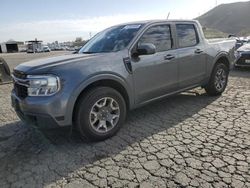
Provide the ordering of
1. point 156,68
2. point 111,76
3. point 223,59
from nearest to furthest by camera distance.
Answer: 1. point 111,76
2. point 156,68
3. point 223,59

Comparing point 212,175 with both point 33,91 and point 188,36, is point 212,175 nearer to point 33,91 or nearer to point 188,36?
point 33,91

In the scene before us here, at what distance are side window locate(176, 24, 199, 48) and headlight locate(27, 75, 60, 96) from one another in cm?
276

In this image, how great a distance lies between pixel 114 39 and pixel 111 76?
38.9 inches

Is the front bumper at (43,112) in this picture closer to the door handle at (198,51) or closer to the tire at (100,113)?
the tire at (100,113)

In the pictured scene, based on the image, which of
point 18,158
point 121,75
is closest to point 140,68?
point 121,75

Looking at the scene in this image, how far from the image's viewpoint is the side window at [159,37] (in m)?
4.39

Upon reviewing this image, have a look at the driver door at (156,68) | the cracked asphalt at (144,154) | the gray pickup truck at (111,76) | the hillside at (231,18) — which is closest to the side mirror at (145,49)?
the gray pickup truck at (111,76)

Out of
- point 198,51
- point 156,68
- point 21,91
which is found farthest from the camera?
point 198,51

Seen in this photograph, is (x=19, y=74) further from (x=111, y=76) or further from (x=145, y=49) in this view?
(x=145, y=49)

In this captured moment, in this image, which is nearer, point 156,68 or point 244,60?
point 156,68

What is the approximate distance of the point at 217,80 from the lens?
603 cm

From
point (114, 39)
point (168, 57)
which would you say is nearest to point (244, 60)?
point (168, 57)

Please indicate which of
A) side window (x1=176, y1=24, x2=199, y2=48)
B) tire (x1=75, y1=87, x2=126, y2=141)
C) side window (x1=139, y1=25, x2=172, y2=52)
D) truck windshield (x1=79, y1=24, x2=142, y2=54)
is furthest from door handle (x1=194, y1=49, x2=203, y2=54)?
tire (x1=75, y1=87, x2=126, y2=141)

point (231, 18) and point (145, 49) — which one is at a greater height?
point (231, 18)
